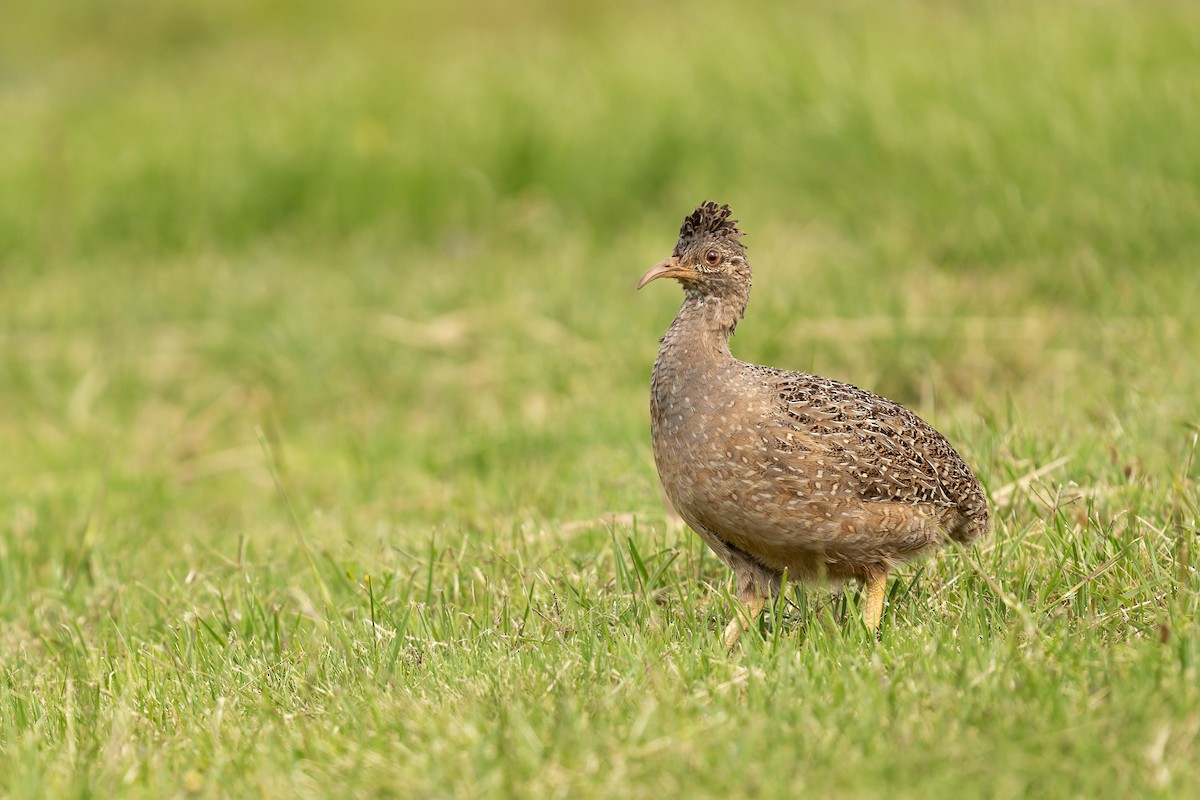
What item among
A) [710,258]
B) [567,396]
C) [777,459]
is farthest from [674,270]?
[567,396]

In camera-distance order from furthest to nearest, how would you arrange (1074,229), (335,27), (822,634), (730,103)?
(335,27), (730,103), (1074,229), (822,634)

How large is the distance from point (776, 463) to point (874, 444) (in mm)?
391

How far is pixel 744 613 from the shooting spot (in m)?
4.45

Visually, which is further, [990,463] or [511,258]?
[511,258]

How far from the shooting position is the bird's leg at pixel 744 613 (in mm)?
4461

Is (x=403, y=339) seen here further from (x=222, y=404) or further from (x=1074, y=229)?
(x=1074, y=229)

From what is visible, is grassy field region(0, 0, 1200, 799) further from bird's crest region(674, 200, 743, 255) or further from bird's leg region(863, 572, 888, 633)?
bird's crest region(674, 200, 743, 255)

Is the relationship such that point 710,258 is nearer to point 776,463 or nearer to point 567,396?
point 776,463

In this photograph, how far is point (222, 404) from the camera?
9.09m

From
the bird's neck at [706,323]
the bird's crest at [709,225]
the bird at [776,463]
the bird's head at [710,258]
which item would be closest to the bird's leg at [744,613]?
the bird at [776,463]

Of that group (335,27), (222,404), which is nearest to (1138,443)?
(222,404)

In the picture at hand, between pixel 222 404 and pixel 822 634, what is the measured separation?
570 cm

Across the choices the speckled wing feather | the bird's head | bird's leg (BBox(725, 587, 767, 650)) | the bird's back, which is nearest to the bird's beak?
the bird's head

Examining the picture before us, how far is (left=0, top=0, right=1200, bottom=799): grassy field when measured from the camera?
3746mm
